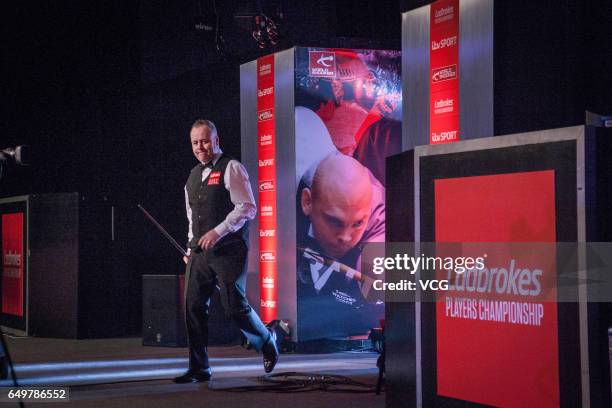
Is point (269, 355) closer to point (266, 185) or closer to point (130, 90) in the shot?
point (266, 185)

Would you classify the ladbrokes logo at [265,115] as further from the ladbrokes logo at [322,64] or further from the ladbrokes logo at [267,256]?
the ladbrokes logo at [267,256]

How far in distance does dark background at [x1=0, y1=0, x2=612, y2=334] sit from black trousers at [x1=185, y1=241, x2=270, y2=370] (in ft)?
12.6

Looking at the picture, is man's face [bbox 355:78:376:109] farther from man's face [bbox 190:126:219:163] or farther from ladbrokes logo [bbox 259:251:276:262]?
man's face [bbox 190:126:219:163]

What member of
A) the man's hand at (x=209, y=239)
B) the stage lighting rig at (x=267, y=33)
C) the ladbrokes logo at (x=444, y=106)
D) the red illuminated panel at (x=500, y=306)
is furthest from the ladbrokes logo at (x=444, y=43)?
the red illuminated panel at (x=500, y=306)

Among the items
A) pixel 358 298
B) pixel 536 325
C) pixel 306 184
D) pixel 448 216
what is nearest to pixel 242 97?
pixel 306 184

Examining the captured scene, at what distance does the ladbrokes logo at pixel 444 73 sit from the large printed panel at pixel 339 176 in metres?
1.33

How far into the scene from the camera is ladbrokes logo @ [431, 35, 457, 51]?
21.7ft

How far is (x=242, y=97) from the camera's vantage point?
8758mm

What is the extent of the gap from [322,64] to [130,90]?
3.51 metres

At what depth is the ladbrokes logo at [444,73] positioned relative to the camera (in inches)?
261

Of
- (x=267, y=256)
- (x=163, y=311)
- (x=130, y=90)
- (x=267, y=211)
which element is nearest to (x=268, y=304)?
(x=267, y=256)

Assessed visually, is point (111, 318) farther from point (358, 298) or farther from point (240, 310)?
point (240, 310)

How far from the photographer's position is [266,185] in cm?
830

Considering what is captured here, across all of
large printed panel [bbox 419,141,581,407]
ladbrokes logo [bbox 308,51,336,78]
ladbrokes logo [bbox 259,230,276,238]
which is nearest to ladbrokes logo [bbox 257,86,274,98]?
ladbrokes logo [bbox 308,51,336,78]
